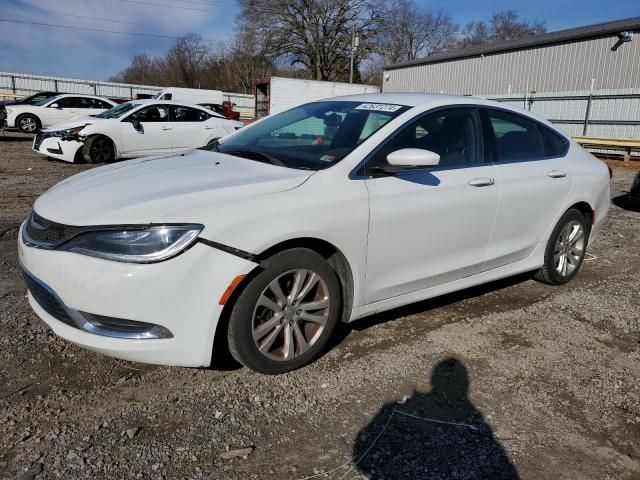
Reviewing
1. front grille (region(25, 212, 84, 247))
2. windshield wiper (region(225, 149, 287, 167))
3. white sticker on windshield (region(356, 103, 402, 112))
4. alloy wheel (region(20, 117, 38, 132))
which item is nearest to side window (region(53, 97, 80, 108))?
alloy wheel (region(20, 117, 38, 132))

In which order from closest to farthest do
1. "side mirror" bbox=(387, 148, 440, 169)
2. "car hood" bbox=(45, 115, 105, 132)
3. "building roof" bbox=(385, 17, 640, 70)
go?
"side mirror" bbox=(387, 148, 440, 169), "car hood" bbox=(45, 115, 105, 132), "building roof" bbox=(385, 17, 640, 70)

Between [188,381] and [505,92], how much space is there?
26065 millimetres

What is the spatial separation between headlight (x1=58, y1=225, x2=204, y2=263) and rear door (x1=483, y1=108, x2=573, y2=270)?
7.78ft

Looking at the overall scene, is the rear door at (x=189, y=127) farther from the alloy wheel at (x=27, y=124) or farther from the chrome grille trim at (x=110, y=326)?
the chrome grille trim at (x=110, y=326)

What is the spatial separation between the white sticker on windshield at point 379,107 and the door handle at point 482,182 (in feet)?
2.39

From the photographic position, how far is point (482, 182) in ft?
12.1

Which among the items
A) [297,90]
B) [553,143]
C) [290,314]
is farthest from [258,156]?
[297,90]

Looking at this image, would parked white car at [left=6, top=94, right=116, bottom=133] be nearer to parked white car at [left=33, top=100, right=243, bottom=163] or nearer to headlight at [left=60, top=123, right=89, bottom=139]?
parked white car at [left=33, top=100, right=243, bottom=163]

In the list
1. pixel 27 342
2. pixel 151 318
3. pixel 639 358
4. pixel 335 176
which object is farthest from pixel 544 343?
pixel 27 342

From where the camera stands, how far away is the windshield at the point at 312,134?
3.30 m

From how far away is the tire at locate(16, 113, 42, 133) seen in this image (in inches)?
700

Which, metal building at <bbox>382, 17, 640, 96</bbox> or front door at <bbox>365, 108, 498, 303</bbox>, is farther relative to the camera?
metal building at <bbox>382, 17, 640, 96</bbox>

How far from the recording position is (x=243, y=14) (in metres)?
46.0

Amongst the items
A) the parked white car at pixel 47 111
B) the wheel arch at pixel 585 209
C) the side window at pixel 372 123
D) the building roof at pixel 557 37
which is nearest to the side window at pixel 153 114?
the parked white car at pixel 47 111
